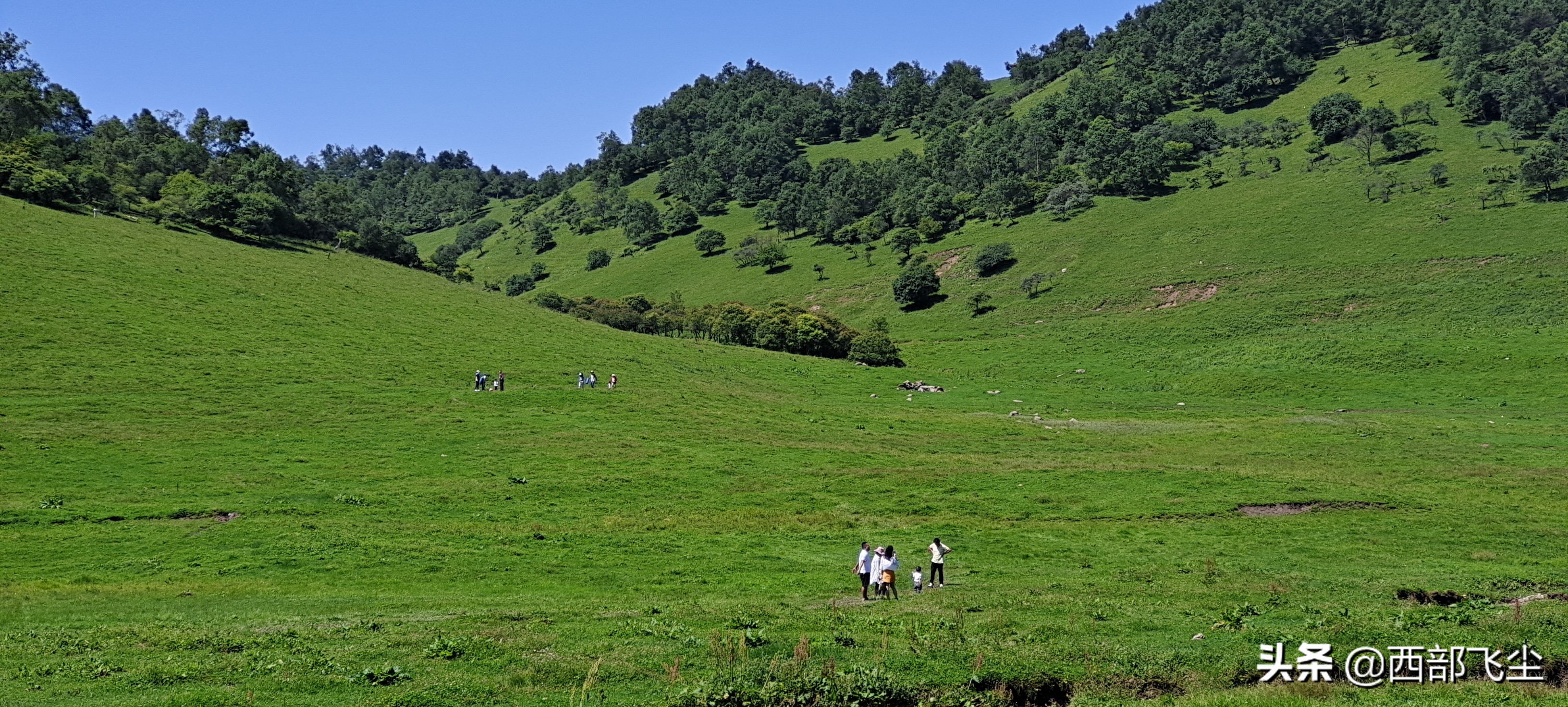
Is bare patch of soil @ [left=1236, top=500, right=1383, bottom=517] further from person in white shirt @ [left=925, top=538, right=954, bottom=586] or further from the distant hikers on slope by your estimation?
the distant hikers on slope

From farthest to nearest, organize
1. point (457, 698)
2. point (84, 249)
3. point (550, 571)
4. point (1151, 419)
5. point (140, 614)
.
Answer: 1. point (84, 249)
2. point (1151, 419)
3. point (550, 571)
4. point (140, 614)
5. point (457, 698)

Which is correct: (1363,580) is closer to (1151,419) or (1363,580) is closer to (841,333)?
(1151,419)

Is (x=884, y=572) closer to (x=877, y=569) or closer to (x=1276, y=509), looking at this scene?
(x=877, y=569)

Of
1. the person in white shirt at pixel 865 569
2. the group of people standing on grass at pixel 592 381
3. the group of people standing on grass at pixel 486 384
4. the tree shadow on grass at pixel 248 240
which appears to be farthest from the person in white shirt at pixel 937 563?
the tree shadow on grass at pixel 248 240

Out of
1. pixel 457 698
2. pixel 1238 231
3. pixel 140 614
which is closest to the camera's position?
pixel 457 698

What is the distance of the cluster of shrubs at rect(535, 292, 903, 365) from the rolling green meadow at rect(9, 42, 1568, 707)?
14.1 ft

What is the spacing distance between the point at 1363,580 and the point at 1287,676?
14.6 meters

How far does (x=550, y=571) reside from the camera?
107ft

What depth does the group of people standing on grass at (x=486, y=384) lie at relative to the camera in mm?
70312

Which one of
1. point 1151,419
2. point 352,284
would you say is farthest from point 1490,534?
point 352,284

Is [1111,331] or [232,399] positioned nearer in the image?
[232,399]

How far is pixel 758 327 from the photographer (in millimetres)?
108312

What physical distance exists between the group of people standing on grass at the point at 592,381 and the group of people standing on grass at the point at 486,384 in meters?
5.53

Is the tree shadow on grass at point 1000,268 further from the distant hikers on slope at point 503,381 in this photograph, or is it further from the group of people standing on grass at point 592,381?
the group of people standing on grass at point 592,381
